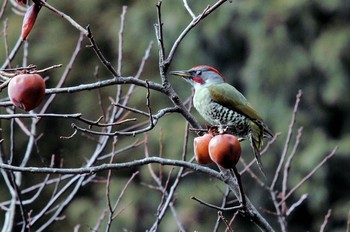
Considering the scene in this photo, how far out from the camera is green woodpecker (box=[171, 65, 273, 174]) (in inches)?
138

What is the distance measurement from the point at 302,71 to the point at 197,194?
5.87ft

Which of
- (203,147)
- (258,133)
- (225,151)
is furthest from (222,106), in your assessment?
(225,151)

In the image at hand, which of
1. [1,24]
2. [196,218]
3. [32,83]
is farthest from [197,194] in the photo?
[32,83]

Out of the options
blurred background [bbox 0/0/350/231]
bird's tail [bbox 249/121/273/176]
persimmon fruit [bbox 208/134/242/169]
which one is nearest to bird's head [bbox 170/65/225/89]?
bird's tail [bbox 249/121/273/176]

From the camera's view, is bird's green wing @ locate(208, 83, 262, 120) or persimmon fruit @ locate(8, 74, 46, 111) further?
bird's green wing @ locate(208, 83, 262, 120)

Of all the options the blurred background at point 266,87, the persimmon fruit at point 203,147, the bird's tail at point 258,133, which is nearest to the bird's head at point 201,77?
the bird's tail at point 258,133

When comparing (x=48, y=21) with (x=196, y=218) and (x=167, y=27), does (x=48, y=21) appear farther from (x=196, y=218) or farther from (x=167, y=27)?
(x=196, y=218)

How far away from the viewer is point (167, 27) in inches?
365

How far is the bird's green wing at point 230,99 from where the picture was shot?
3.59 m

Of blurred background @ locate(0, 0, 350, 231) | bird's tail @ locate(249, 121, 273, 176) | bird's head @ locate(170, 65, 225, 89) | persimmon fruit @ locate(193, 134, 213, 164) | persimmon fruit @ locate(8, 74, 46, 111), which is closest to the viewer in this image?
persimmon fruit @ locate(8, 74, 46, 111)

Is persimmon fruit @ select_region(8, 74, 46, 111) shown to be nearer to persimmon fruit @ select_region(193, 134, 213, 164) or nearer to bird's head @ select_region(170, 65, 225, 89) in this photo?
persimmon fruit @ select_region(193, 134, 213, 164)

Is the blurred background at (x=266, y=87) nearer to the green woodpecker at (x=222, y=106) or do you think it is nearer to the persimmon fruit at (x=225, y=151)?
the green woodpecker at (x=222, y=106)

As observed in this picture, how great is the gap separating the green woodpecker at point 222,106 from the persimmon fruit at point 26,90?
141cm

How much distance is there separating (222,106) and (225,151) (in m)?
1.51
